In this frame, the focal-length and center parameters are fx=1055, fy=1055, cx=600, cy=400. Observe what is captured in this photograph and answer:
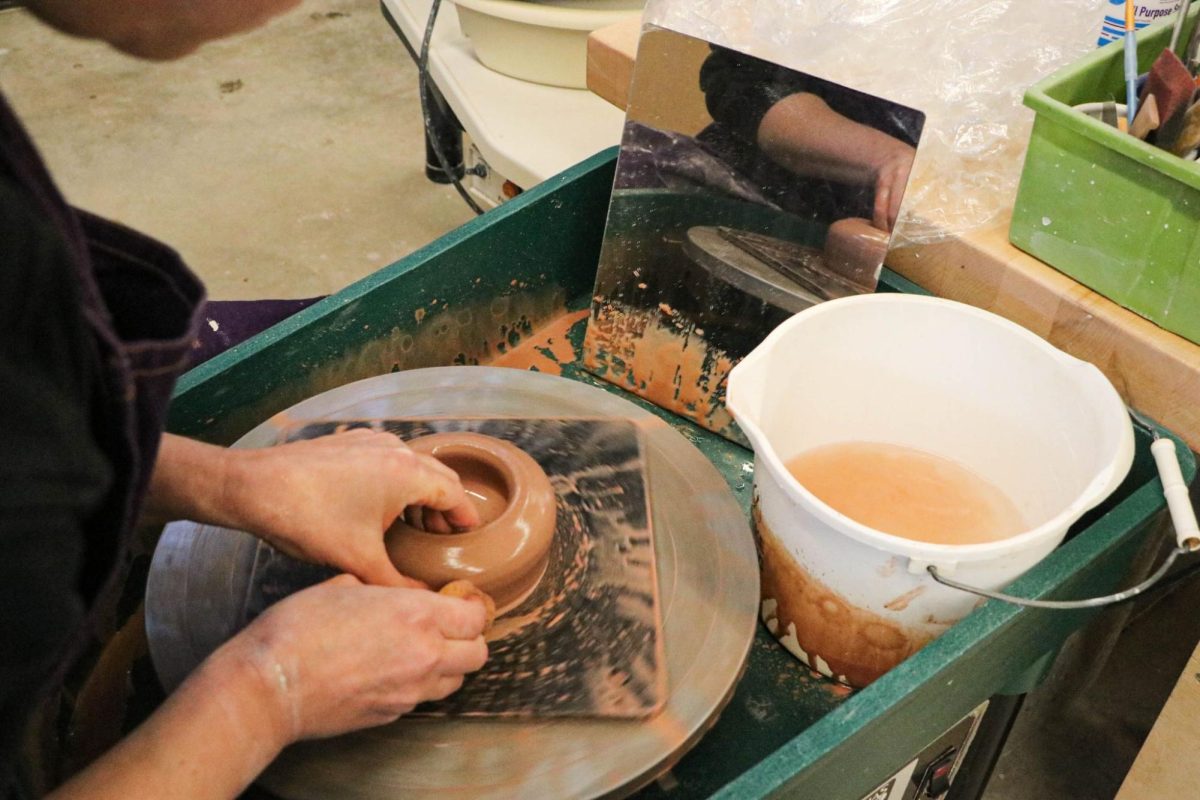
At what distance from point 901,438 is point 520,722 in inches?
22.3

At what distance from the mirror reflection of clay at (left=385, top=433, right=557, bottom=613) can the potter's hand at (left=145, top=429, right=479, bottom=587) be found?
0.03m

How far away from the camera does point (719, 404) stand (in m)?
1.31

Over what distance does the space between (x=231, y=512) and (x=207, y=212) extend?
2232mm

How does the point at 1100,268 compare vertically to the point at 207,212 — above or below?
above

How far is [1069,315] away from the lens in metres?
1.09

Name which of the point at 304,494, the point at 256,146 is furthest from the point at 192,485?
the point at 256,146

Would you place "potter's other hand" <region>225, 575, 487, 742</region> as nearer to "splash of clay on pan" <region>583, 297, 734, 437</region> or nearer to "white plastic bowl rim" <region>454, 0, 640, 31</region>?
"splash of clay on pan" <region>583, 297, 734, 437</region>

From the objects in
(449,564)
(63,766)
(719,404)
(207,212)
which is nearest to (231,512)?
(449,564)

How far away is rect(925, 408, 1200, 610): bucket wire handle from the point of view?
2.84ft

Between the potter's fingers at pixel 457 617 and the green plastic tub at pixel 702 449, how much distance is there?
0.75ft

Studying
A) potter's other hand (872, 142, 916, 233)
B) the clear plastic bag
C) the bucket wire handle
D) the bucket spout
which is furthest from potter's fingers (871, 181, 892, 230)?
the bucket wire handle

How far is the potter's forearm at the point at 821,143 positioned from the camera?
3.58 ft

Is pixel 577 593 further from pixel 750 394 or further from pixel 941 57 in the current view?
pixel 941 57

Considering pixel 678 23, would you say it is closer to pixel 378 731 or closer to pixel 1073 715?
pixel 378 731
